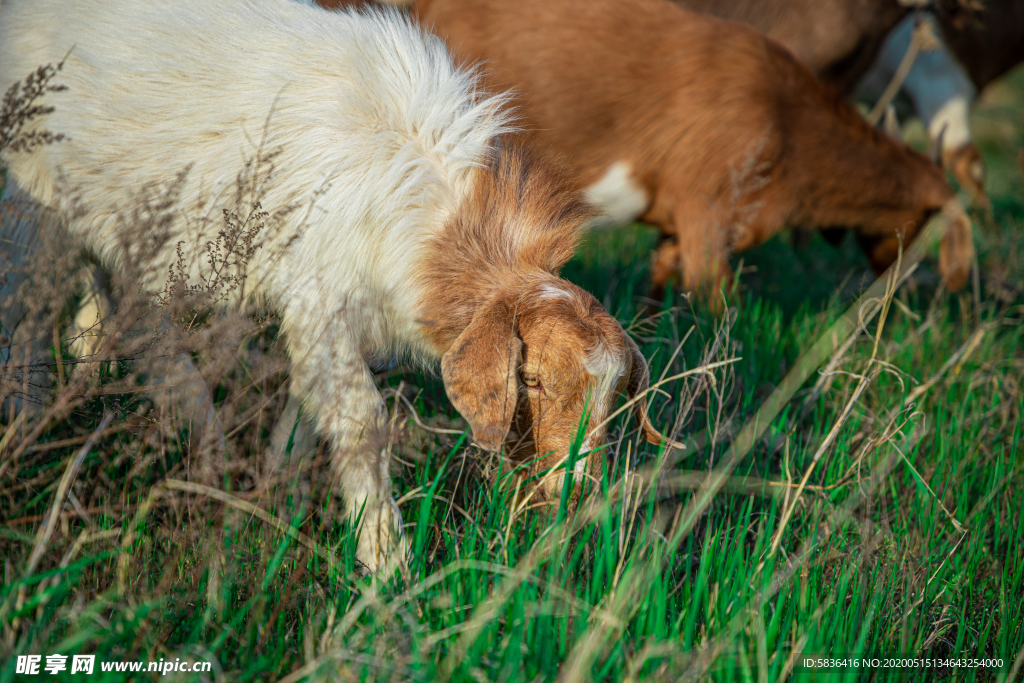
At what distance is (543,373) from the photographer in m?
2.22

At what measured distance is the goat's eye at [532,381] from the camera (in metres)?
2.25

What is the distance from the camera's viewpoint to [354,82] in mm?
2500

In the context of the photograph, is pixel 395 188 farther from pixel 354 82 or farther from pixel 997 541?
pixel 997 541

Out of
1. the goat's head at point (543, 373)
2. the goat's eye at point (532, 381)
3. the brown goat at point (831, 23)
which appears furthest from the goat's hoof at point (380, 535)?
the brown goat at point (831, 23)

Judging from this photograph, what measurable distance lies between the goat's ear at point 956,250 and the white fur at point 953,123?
1.43 m

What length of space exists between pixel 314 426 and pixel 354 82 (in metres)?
1.10

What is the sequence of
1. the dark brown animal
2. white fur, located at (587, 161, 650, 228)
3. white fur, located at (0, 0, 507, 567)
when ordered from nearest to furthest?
white fur, located at (0, 0, 507, 567) < white fur, located at (587, 161, 650, 228) < the dark brown animal

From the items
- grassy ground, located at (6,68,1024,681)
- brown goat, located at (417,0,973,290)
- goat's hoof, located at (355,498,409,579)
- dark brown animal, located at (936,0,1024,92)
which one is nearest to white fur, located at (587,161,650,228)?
brown goat, located at (417,0,973,290)

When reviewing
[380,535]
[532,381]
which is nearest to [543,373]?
[532,381]

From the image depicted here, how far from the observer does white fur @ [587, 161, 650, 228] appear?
4.21m

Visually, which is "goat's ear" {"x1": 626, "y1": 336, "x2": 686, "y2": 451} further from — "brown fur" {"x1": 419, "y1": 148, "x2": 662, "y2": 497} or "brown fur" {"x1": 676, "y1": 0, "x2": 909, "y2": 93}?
"brown fur" {"x1": 676, "y1": 0, "x2": 909, "y2": 93}

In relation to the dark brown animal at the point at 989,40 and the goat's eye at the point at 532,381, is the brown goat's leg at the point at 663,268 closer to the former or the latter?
the goat's eye at the point at 532,381

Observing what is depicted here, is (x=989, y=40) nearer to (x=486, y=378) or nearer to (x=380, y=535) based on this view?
(x=486, y=378)

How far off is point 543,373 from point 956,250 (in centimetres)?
362
